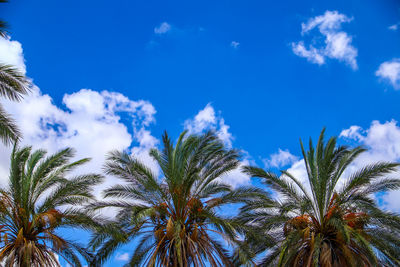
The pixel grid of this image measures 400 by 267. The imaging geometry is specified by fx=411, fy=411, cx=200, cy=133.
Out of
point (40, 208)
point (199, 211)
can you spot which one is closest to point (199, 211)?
point (199, 211)

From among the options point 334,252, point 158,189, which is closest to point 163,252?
point 158,189

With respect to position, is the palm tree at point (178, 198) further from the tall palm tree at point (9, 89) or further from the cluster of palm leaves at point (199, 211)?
the tall palm tree at point (9, 89)

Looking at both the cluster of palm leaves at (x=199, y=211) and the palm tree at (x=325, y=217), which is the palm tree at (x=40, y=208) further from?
the palm tree at (x=325, y=217)

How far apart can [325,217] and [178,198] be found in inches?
259

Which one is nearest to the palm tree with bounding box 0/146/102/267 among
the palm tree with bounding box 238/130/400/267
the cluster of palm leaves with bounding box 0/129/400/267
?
the cluster of palm leaves with bounding box 0/129/400/267

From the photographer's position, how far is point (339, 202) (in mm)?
17859

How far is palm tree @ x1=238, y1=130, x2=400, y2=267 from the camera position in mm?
17328

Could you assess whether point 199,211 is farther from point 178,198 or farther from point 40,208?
point 40,208

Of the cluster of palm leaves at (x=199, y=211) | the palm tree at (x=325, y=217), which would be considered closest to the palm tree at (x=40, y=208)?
the cluster of palm leaves at (x=199, y=211)

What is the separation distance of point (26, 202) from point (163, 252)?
6.41 meters

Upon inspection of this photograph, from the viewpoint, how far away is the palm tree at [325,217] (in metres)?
17.3

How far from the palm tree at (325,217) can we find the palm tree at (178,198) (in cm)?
141

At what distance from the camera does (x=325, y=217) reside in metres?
18.2

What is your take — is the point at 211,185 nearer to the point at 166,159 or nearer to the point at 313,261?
the point at 166,159
